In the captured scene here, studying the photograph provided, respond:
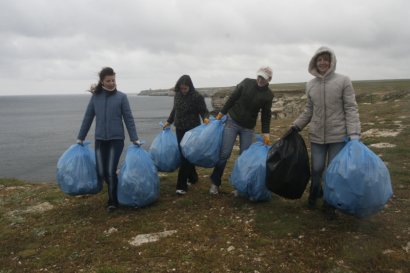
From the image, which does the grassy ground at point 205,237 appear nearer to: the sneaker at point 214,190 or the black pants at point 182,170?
the sneaker at point 214,190

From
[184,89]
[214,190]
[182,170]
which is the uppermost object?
[184,89]

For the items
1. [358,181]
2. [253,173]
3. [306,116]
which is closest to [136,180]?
[253,173]

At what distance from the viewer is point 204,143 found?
5750 millimetres

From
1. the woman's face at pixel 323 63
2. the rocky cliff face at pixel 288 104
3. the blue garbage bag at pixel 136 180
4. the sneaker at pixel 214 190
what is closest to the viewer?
the woman's face at pixel 323 63

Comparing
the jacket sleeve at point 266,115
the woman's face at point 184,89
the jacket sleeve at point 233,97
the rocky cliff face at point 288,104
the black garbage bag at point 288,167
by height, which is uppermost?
the woman's face at point 184,89

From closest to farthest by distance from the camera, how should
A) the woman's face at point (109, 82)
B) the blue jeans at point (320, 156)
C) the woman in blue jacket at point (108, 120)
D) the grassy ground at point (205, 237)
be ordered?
the grassy ground at point (205, 237) → the blue jeans at point (320, 156) → the woman's face at point (109, 82) → the woman in blue jacket at point (108, 120)

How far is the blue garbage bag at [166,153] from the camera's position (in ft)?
21.3

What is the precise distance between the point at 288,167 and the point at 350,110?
1.08 meters

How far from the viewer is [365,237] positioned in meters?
4.34

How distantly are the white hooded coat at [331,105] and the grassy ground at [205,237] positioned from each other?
1.19 metres

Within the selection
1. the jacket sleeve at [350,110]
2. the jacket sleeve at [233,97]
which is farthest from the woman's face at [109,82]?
the jacket sleeve at [350,110]

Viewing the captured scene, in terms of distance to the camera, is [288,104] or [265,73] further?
[288,104]

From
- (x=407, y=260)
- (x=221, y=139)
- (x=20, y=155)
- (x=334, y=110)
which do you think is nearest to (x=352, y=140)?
(x=334, y=110)

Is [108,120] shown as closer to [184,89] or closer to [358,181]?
[184,89]
